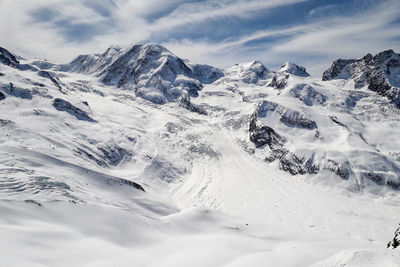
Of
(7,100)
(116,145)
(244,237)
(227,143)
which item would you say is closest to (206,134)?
(227,143)

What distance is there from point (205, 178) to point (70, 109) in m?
58.8

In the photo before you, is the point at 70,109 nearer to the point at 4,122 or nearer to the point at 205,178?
the point at 4,122

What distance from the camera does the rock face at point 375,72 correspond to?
142500 millimetres

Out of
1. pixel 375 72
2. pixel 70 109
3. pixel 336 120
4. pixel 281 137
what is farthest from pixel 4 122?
pixel 375 72

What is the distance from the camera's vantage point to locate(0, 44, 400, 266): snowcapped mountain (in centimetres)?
3491

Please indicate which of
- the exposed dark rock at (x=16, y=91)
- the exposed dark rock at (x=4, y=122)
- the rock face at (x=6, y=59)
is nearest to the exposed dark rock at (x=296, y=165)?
the exposed dark rock at (x=4, y=122)

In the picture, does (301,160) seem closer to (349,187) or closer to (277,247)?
(349,187)

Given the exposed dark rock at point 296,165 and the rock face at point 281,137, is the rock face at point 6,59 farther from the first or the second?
the exposed dark rock at point 296,165

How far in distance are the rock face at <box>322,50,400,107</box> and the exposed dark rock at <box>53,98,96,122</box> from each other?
126m

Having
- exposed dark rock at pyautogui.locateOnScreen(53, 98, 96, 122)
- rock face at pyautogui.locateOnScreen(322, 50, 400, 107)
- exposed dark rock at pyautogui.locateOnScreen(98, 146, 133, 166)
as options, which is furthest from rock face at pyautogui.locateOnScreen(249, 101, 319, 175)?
exposed dark rock at pyautogui.locateOnScreen(53, 98, 96, 122)

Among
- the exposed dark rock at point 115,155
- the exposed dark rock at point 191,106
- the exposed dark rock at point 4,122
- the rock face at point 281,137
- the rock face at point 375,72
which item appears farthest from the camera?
the exposed dark rock at point 191,106

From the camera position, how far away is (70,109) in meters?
116

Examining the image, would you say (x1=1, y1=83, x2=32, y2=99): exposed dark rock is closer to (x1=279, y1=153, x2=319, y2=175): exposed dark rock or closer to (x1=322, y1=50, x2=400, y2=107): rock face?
(x1=279, y1=153, x2=319, y2=175): exposed dark rock

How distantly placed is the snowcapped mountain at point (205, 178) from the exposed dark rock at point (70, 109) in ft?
1.83
